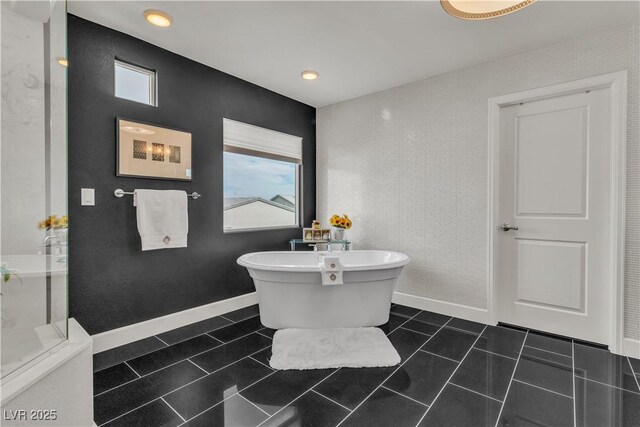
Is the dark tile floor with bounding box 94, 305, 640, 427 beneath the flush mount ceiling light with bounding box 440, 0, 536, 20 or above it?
beneath

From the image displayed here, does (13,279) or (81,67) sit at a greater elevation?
(81,67)

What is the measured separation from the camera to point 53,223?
147 cm

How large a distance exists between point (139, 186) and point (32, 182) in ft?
3.54

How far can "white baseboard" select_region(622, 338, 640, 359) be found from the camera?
7.13 feet

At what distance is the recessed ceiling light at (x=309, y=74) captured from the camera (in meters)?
3.00

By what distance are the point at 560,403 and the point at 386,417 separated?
1.04 metres

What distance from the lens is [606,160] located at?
7.58 ft

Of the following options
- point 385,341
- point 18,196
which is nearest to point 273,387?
point 385,341

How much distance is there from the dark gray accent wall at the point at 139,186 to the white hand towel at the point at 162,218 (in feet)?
0.36

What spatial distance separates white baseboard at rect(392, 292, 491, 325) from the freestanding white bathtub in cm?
68

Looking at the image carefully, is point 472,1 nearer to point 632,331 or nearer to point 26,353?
point 632,331

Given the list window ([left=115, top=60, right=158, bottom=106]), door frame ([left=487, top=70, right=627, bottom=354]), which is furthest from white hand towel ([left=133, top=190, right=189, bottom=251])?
door frame ([left=487, top=70, right=627, bottom=354])

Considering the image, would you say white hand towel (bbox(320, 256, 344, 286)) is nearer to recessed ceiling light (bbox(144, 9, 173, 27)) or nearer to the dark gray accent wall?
the dark gray accent wall

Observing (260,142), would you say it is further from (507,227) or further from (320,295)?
(507,227)
